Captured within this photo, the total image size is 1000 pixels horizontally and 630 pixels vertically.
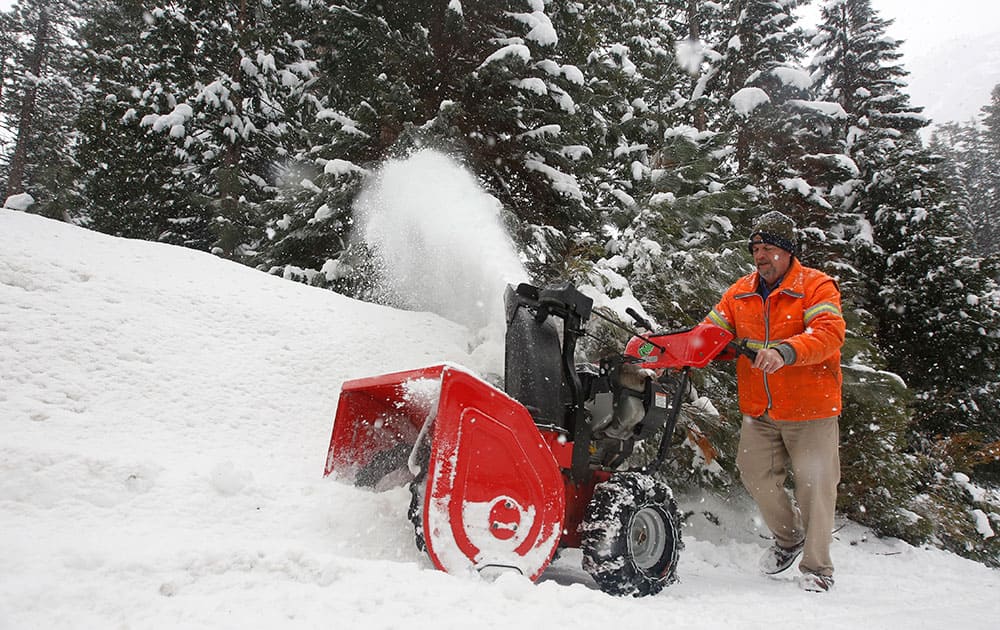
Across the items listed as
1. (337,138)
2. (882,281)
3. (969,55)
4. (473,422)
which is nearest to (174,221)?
(337,138)

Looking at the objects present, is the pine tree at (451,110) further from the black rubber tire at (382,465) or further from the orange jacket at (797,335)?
the black rubber tire at (382,465)

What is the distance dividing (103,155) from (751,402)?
16304 millimetres

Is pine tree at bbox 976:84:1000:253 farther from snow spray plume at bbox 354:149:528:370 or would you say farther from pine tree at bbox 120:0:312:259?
snow spray plume at bbox 354:149:528:370

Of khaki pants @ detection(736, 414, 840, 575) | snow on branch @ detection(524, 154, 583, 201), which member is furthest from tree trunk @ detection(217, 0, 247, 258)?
khaki pants @ detection(736, 414, 840, 575)

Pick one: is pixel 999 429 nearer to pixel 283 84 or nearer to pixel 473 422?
pixel 473 422

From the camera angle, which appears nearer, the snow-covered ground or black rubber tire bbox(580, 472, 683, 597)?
the snow-covered ground

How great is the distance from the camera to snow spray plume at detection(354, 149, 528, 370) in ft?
18.9

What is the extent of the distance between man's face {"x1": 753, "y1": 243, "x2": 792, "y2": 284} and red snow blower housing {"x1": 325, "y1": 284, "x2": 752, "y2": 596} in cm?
68

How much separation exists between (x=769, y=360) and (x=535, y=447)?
1411 millimetres

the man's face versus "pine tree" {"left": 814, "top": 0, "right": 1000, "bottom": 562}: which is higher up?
"pine tree" {"left": 814, "top": 0, "right": 1000, "bottom": 562}

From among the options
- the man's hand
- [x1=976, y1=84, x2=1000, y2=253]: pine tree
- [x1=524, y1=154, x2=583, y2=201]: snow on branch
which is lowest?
the man's hand

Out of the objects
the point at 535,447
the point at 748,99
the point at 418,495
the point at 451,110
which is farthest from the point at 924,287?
the point at 418,495

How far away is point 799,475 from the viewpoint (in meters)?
3.75

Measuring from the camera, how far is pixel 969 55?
643 feet
